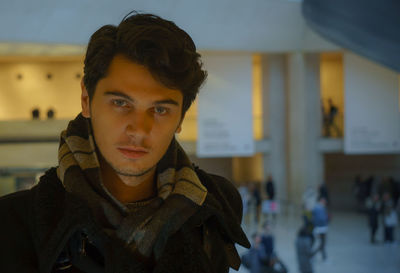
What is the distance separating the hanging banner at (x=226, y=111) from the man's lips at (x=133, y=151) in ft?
52.3

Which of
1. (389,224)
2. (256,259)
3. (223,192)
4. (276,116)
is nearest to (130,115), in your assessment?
(223,192)

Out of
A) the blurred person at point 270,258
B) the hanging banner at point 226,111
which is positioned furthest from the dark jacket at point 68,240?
the hanging banner at point 226,111

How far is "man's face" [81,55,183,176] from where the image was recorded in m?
1.70

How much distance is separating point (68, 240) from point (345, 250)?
1336cm

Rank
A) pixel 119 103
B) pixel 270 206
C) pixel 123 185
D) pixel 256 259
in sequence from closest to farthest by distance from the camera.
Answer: pixel 119 103 → pixel 123 185 → pixel 256 259 → pixel 270 206

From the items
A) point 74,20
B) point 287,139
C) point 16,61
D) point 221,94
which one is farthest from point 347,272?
point 16,61

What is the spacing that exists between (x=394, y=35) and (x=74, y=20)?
10178 millimetres

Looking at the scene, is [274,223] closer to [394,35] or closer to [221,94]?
[221,94]

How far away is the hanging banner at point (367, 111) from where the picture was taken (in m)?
20.7

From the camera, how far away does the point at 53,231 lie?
161 centimetres

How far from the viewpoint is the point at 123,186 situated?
1.83 metres

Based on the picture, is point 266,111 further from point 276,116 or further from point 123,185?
point 123,185

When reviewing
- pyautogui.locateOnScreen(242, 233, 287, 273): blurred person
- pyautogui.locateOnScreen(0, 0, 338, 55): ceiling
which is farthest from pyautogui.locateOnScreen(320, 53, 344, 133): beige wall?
pyautogui.locateOnScreen(242, 233, 287, 273): blurred person

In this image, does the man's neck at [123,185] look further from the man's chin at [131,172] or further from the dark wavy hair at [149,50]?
the dark wavy hair at [149,50]
